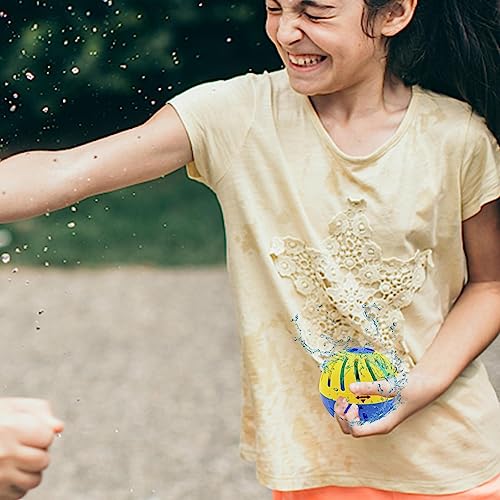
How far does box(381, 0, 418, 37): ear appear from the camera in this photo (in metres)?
2.52

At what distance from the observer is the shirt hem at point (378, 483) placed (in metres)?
2.55

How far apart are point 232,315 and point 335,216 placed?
3.34 metres

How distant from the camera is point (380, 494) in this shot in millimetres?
2580

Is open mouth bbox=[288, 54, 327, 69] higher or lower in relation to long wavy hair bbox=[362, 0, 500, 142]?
higher

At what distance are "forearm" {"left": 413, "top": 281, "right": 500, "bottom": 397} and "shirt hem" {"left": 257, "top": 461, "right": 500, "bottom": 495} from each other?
0.54ft

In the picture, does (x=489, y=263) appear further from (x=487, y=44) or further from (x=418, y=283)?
(x=487, y=44)

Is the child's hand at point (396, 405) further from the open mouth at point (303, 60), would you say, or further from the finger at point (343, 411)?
the open mouth at point (303, 60)

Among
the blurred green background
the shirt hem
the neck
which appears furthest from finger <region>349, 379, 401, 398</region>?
the blurred green background

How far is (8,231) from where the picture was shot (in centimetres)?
721

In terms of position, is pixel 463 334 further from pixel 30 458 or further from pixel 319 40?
pixel 30 458

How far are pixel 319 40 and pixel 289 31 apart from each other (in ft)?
0.17

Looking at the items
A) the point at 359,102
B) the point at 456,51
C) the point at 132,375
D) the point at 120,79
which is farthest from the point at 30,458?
the point at 120,79

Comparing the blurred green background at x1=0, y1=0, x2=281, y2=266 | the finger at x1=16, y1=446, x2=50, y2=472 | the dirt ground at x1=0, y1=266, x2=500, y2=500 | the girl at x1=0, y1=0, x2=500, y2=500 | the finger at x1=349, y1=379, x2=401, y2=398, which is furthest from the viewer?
the blurred green background at x1=0, y1=0, x2=281, y2=266

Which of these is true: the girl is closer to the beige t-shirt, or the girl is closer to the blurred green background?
the beige t-shirt
